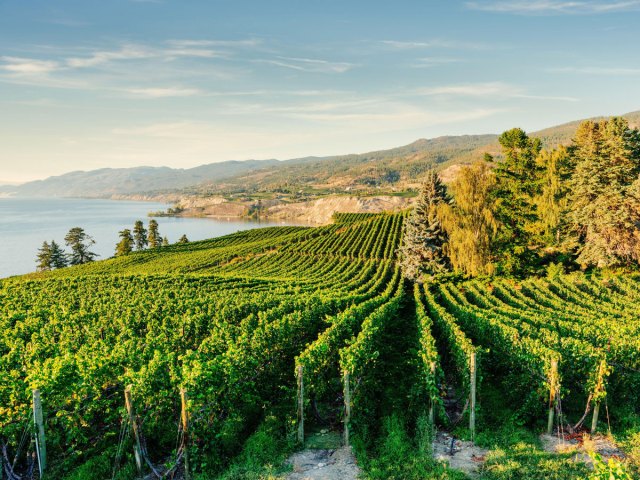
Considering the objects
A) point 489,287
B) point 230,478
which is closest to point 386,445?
point 230,478

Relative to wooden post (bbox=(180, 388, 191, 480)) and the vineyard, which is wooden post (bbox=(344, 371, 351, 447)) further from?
wooden post (bbox=(180, 388, 191, 480))

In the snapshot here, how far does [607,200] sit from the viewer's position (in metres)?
38.7

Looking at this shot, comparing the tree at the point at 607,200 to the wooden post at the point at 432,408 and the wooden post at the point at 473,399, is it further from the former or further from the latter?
the wooden post at the point at 432,408

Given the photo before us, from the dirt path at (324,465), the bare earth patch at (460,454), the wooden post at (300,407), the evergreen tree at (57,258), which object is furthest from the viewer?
the evergreen tree at (57,258)

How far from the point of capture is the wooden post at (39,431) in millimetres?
8445

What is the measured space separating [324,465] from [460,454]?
3.32 metres

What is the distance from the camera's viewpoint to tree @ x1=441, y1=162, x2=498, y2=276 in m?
37.9

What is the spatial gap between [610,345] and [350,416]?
8.90 m

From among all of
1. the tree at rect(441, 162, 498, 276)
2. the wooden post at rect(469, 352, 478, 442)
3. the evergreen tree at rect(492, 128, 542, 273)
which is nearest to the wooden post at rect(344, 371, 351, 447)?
the wooden post at rect(469, 352, 478, 442)

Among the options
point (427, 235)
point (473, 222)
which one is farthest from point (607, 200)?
point (427, 235)

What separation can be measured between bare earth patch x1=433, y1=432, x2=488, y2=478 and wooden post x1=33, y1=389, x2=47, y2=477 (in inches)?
354

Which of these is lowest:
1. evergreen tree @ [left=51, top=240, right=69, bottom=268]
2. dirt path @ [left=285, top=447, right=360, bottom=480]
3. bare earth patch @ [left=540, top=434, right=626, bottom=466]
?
evergreen tree @ [left=51, top=240, right=69, bottom=268]

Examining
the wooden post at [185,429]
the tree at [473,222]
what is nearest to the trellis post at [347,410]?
the wooden post at [185,429]

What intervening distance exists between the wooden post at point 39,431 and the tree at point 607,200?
45.2 m
